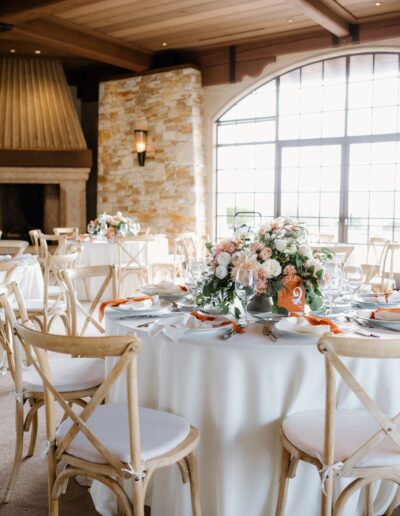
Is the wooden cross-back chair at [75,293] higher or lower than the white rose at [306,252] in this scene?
lower

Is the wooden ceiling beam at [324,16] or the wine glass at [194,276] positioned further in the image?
the wooden ceiling beam at [324,16]

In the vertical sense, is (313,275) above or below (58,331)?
above

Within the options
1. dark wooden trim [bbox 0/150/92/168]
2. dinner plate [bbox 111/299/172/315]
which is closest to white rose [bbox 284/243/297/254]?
dinner plate [bbox 111/299/172/315]

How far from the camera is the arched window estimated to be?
8.21 m

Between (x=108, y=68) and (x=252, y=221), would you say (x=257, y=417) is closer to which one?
(x=252, y=221)

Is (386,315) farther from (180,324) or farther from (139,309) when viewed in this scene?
(139,309)

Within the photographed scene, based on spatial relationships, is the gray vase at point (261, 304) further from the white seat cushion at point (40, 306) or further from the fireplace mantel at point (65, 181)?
the fireplace mantel at point (65, 181)

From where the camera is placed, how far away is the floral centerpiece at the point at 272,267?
2.55 meters

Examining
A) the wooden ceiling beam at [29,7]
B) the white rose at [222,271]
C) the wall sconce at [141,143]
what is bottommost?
the white rose at [222,271]

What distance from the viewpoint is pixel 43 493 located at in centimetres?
268

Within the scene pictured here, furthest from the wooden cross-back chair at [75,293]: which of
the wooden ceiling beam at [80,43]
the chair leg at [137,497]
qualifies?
the wooden ceiling beam at [80,43]

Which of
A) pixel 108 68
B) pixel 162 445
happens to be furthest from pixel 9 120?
pixel 162 445

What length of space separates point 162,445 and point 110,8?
6849mm

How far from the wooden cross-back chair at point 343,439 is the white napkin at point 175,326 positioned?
1.71ft
